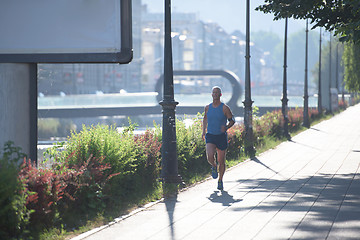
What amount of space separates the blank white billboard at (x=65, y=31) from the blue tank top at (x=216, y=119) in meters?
3.47

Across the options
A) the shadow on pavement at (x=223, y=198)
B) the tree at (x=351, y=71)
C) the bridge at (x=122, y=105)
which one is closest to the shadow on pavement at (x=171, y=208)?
the shadow on pavement at (x=223, y=198)

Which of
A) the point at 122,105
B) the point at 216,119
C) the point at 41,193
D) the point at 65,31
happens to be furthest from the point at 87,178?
the point at 122,105

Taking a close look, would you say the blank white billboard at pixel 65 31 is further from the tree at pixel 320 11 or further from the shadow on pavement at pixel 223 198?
the tree at pixel 320 11

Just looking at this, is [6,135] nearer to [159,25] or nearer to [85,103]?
[85,103]

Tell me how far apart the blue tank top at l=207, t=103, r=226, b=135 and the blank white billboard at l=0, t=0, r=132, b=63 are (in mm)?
3475

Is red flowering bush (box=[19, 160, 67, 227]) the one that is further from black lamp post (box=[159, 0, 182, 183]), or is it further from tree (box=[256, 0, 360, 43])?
tree (box=[256, 0, 360, 43])

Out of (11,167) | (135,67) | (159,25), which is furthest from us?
(159,25)

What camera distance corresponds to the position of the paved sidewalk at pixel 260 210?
830 cm

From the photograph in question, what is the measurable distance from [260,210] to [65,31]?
12.0ft

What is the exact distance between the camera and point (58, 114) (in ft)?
243

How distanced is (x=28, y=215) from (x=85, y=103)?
68.2 metres

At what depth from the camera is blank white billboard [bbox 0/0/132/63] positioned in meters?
9.13

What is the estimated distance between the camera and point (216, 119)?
1232 cm

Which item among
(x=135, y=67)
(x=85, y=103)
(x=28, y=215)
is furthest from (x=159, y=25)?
(x=28, y=215)
